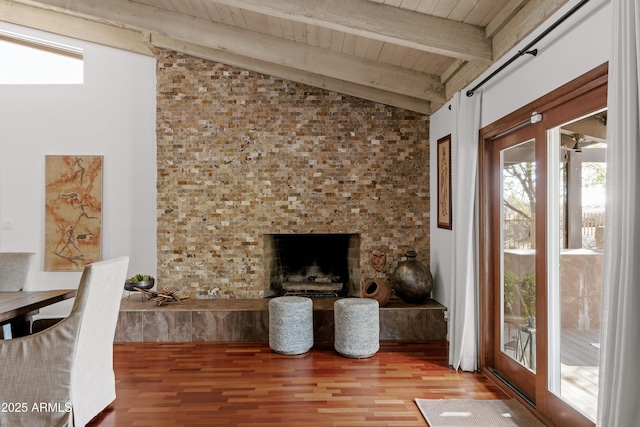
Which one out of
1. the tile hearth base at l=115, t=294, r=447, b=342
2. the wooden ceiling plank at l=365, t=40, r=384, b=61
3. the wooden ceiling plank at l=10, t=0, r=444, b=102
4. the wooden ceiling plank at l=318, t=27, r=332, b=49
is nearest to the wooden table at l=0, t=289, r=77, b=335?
the tile hearth base at l=115, t=294, r=447, b=342

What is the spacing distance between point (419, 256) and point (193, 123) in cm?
300

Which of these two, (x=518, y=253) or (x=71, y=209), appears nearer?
(x=518, y=253)

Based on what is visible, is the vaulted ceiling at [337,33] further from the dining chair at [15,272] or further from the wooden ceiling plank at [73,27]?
the dining chair at [15,272]

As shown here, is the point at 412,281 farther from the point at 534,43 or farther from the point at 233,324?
the point at 534,43

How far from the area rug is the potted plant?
3.16 m

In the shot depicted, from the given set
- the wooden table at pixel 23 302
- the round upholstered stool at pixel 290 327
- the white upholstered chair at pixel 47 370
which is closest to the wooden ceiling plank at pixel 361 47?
the round upholstered stool at pixel 290 327

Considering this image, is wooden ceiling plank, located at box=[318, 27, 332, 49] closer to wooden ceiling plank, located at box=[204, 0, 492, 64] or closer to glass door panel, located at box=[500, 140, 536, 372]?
wooden ceiling plank, located at box=[204, 0, 492, 64]

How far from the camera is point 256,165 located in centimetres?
515

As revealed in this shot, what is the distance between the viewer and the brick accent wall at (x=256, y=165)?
16.9 ft

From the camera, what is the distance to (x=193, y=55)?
5.10 m

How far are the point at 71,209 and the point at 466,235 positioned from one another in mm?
4295

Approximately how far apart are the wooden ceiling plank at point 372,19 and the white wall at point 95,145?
2.58m

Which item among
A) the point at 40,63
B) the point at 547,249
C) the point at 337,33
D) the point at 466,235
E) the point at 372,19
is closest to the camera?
the point at 547,249

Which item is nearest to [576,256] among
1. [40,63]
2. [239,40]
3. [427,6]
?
[427,6]
